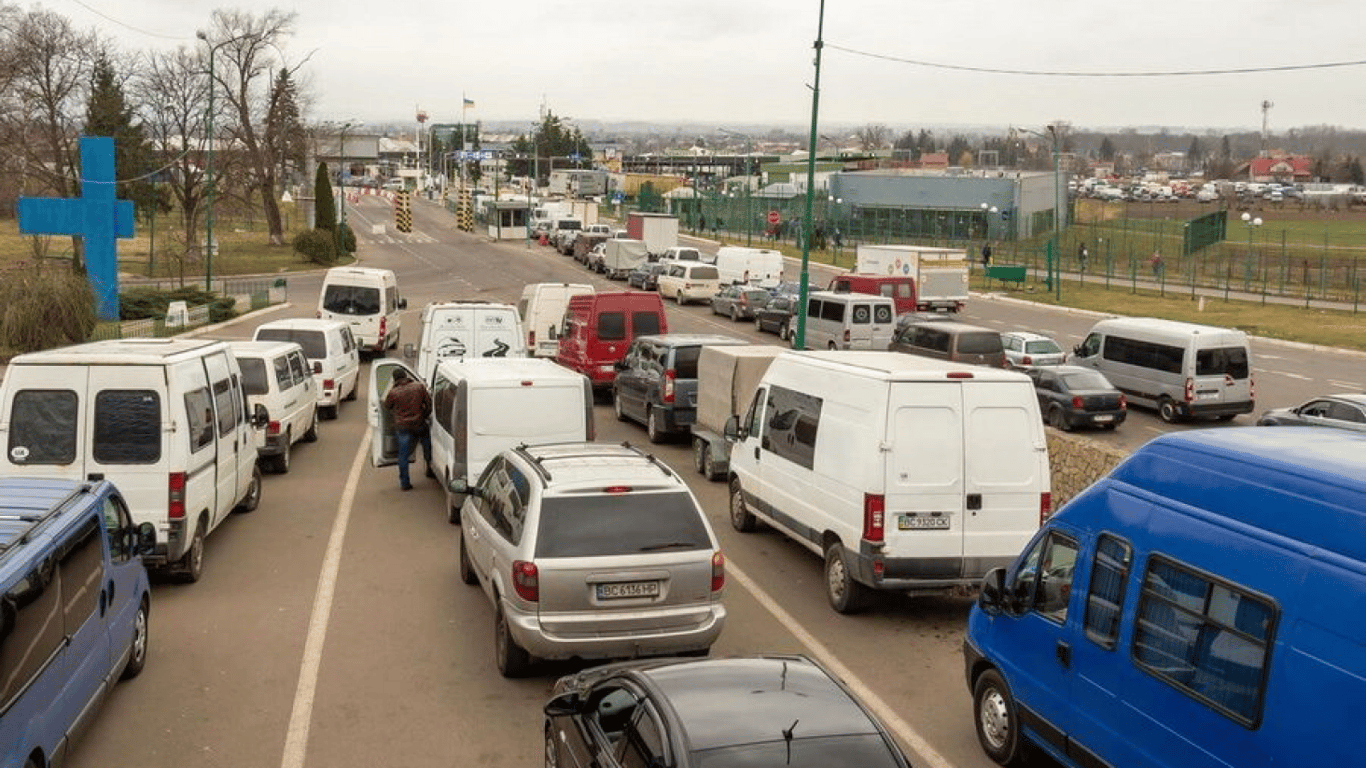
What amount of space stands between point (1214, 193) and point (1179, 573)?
174984 mm

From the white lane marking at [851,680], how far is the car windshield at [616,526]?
1.62 metres

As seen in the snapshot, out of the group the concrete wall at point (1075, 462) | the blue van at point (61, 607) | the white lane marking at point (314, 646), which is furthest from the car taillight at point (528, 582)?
the concrete wall at point (1075, 462)

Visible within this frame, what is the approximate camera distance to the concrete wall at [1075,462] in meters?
14.9

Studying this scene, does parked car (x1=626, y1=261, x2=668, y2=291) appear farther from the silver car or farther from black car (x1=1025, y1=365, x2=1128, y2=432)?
the silver car

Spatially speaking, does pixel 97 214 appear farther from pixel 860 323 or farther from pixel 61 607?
pixel 61 607

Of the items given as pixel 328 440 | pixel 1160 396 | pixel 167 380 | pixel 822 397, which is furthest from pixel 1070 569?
pixel 1160 396

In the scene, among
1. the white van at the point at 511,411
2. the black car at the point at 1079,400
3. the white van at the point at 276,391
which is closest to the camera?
the white van at the point at 511,411

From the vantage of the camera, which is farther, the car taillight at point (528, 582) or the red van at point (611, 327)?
the red van at point (611, 327)

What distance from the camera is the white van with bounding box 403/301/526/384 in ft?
76.2

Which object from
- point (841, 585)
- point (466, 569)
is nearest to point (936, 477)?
point (841, 585)

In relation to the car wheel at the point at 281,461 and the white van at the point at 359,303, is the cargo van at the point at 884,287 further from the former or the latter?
the car wheel at the point at 281,461

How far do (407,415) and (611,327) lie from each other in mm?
9189

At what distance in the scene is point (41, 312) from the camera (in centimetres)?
3150

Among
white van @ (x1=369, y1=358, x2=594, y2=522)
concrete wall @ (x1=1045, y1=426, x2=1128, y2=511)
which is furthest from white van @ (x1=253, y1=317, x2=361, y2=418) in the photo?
concrete wall @ (x1=1045, y1=426, x2=1128, y2=511)
